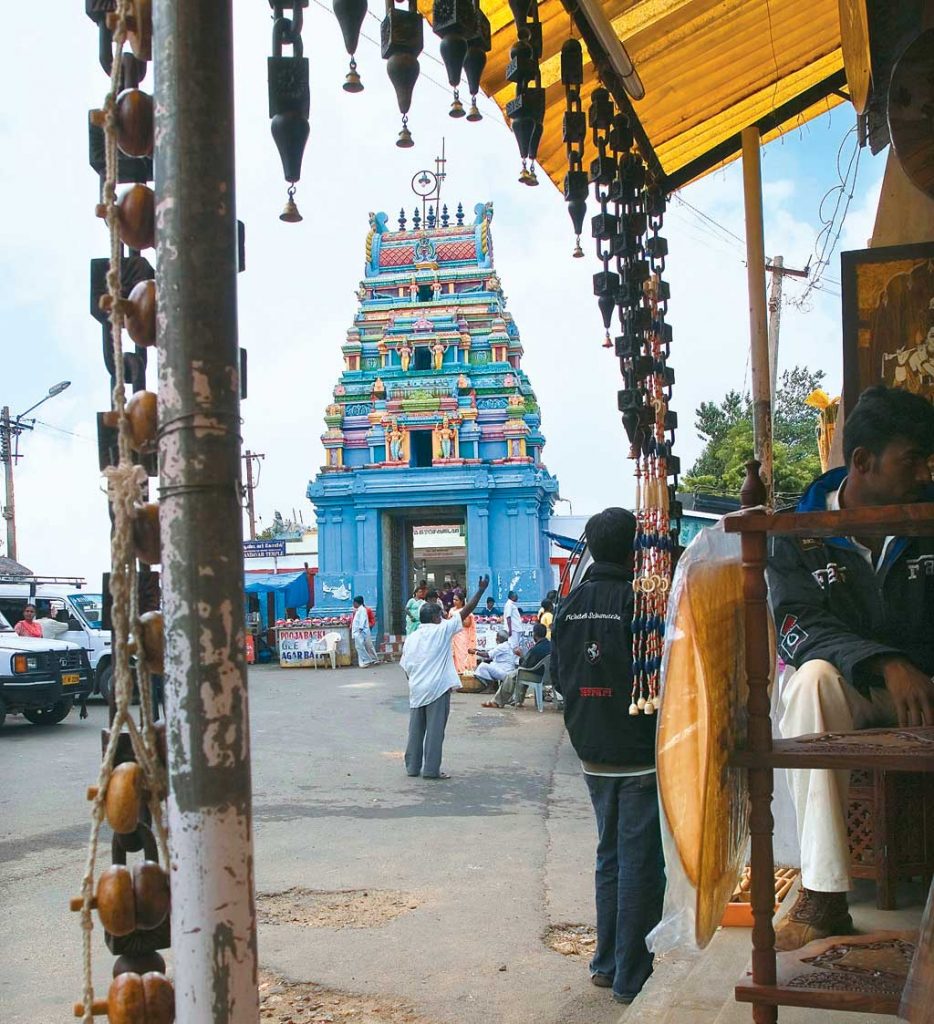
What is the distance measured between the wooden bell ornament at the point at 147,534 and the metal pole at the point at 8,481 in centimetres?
2587

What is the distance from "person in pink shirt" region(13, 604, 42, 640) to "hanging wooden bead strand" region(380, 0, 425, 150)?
1287 centimetres

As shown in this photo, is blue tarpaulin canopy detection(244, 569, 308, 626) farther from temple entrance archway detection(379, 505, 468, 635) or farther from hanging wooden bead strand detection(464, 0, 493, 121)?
hanging wooden bead strand detection(464, 0, 493, 121)

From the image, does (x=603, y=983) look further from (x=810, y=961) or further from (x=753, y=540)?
(x=753, y=540)

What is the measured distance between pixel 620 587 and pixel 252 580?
26037 millimetres

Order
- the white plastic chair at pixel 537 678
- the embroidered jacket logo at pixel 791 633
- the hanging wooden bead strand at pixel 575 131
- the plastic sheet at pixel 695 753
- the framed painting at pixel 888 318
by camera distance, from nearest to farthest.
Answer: the plastic sheet at pixel 695 753
the embroidered jacket logo at pixel 791 633
the hanging wooden bead strand at pixel 575 131
the framed painting at pixel 888 318
the white plastic chair at pixel 537 678

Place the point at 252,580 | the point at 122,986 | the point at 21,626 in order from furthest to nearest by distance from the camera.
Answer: the point at 252,580, the point at 21,626, the point at 122,986

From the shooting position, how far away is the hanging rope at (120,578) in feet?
5.12

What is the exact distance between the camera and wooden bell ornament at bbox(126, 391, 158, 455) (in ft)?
5.16

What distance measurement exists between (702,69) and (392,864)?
459cm

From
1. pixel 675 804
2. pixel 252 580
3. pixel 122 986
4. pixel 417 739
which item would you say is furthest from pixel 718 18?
pixel 252 580

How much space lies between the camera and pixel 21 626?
1373cm

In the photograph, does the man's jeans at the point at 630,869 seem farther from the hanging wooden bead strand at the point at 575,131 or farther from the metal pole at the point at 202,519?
the metal pole at the point at 202,519

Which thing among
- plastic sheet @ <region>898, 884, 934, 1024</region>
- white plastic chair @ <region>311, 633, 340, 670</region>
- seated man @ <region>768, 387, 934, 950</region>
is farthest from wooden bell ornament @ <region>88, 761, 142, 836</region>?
white plastic chair @ <region>311, 633, 340, 670</region>

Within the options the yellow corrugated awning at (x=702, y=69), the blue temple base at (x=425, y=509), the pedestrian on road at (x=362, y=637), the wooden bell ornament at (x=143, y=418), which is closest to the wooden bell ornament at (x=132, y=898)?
the wooden bell ornament at (x=143, y=418)
